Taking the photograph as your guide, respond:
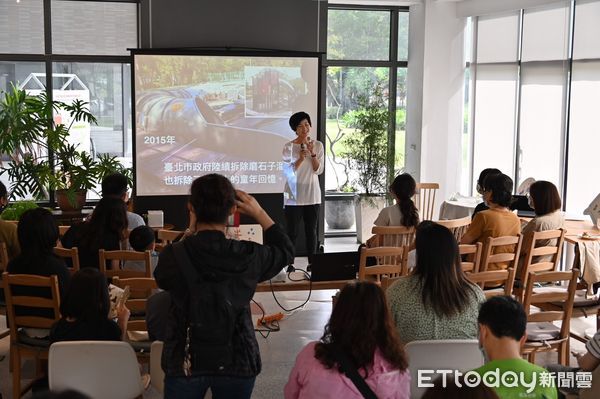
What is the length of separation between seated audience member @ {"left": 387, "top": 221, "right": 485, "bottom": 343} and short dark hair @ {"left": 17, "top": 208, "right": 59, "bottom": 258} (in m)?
2.05

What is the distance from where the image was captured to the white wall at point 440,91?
1023 centimetres

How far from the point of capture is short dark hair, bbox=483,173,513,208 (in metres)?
6.00

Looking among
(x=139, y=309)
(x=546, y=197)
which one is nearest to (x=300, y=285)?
(x=139, y=309)

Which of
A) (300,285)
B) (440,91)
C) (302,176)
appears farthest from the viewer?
(440,91)

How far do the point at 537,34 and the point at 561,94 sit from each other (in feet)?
2.80

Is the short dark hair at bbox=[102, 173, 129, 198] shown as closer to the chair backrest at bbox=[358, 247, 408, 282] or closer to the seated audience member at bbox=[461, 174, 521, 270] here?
the chair backrest at bbox=[358, 247, 408, 282]

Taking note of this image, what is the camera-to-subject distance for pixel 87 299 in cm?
402

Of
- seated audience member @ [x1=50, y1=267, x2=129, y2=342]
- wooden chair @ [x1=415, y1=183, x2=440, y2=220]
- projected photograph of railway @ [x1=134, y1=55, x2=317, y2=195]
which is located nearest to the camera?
seated audience member @ [x1=50, y1=267, x2=129, y2=342]

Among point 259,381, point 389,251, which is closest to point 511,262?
point 389,251

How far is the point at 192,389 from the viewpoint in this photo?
10.3 feet

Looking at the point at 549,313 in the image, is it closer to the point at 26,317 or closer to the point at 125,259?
the point at 125,259

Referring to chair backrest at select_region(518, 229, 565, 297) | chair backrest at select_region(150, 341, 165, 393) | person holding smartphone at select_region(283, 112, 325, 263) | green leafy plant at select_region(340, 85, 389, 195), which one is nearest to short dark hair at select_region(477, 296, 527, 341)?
chair backrest at select_region(150, 341, 165, 393)

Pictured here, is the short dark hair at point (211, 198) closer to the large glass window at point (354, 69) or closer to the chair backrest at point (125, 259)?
the chair backrest at point (125, 259)

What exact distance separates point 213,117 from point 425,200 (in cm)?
288
